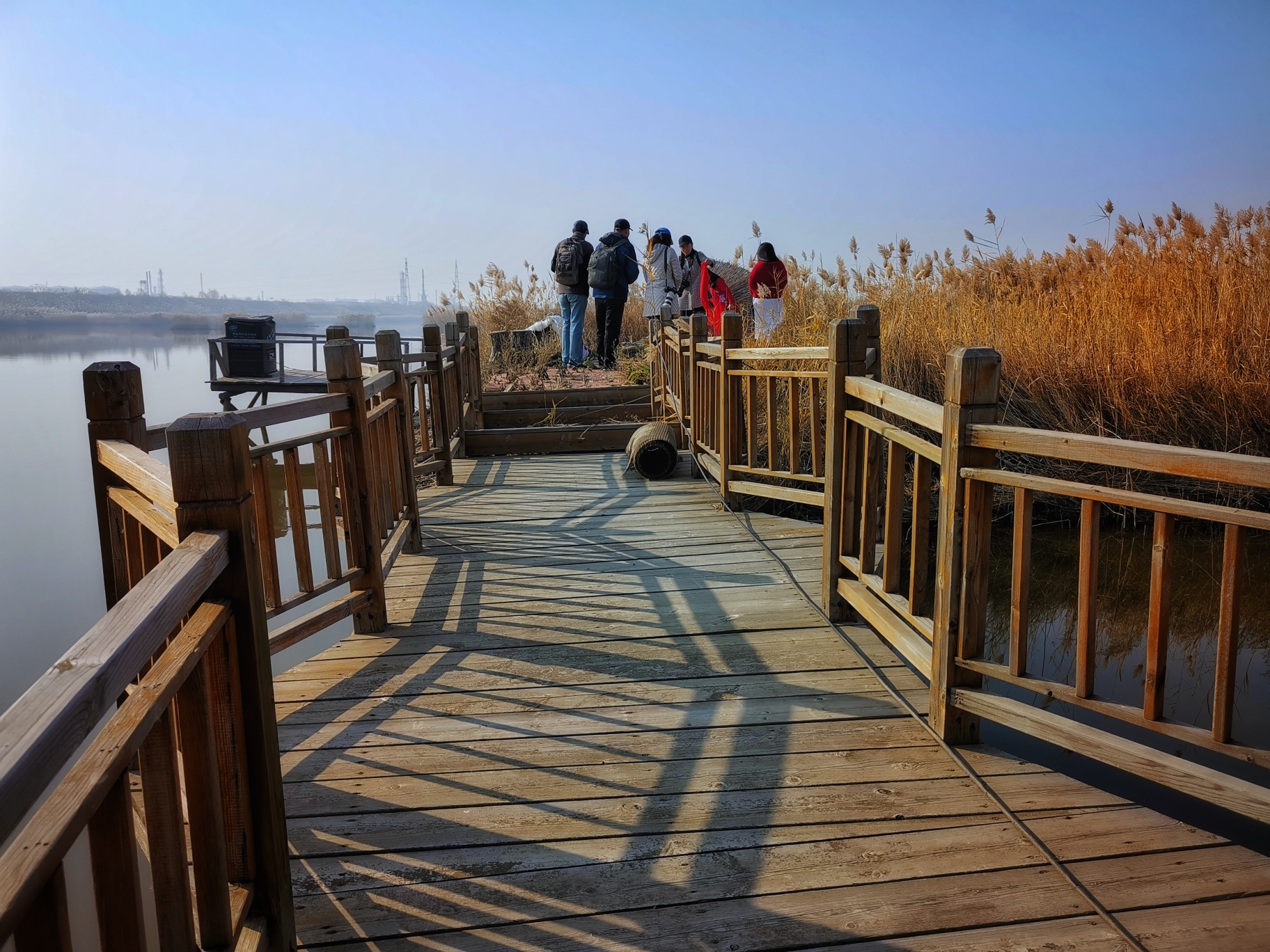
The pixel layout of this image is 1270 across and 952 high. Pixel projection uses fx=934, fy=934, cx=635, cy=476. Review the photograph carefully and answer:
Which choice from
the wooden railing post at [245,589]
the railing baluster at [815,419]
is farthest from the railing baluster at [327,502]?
the railing baluster at [815,419]

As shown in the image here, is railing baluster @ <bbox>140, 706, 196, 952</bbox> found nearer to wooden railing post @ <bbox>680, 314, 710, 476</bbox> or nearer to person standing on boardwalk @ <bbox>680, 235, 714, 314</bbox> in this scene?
wooden railing post @ <bbox>680, 314, 710, 476</bbox>

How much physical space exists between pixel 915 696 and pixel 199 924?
2.54 m

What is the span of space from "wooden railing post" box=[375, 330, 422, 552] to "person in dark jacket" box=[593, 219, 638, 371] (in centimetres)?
705

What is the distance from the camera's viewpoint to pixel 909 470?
7512 mm

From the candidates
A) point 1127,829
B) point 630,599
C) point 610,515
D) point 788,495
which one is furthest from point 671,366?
point 1127,829

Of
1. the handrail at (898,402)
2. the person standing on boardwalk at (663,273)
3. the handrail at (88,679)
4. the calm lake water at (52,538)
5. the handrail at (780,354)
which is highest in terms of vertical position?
the person standing on boardwalk at (663,273)

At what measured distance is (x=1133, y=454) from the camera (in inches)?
88.8

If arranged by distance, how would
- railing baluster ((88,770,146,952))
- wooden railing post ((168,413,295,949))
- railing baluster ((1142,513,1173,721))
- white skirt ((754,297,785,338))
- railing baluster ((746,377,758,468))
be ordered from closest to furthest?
railing baluster ((88,770,146,952)) → wooden railing post ((168,413,295,949)) → railing baluster ((1142,513,1173,721)) → railing baluster ((746,377,758,468)) → white skirt ((754,297,785,338))

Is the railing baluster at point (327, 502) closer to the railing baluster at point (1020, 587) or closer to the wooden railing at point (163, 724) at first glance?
the wooden railing at point (163, 724)

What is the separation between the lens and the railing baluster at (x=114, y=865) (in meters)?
1.21

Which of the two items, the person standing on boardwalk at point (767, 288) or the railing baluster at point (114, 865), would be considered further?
the person standing on boardwalk at point (767, 288)

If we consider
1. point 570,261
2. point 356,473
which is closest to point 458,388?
point 570,261

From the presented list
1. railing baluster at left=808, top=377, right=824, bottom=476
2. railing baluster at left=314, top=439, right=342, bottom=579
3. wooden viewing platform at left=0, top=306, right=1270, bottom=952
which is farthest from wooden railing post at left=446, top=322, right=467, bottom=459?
railing baluster at left=314, top=439, right=342, bottom=579

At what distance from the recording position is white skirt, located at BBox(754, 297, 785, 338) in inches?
351
